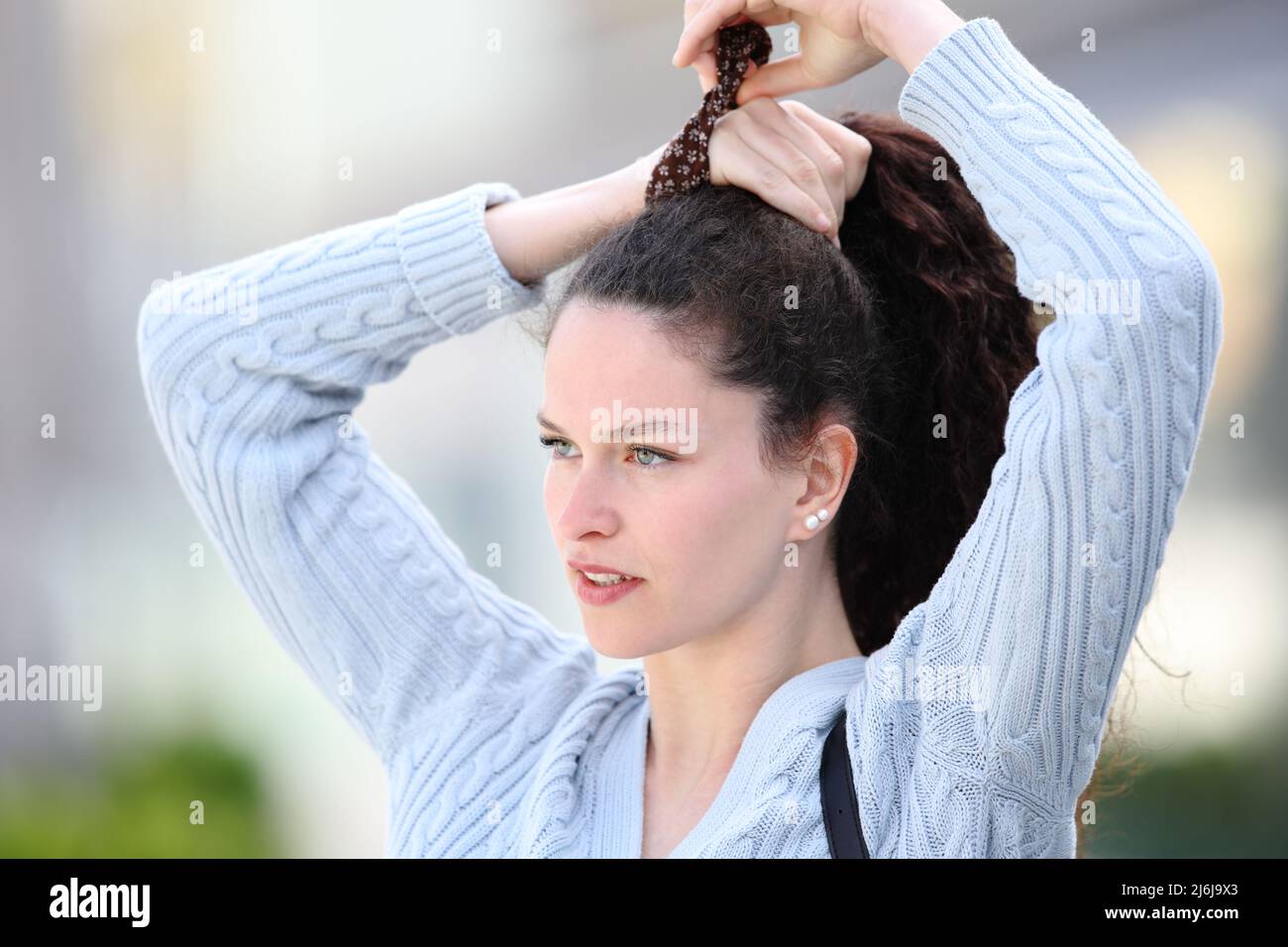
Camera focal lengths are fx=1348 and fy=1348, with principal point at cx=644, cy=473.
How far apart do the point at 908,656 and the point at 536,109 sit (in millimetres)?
3582

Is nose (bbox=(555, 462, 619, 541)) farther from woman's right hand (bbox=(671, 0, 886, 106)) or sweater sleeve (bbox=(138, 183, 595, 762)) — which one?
woman's right hand (bbox=(671, 0, 886, 106))

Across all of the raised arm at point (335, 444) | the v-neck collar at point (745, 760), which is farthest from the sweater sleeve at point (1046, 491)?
the raised arm at point (335, 444)

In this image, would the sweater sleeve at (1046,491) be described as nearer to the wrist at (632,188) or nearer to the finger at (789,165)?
the finger at (789,165)

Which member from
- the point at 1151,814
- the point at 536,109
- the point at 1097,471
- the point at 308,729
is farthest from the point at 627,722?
the point at 536,109

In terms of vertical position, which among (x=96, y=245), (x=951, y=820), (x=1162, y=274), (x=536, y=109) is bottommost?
(x=951, y=820)

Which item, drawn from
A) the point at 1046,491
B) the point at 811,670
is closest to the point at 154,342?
the point at 811,670

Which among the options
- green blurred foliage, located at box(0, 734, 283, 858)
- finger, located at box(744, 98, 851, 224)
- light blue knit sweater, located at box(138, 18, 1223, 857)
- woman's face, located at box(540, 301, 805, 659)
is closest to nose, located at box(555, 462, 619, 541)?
woman's face, located at box(540, 301, 805, 659)

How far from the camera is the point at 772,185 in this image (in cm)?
142

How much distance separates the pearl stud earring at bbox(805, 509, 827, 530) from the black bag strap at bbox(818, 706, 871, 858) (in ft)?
0.69

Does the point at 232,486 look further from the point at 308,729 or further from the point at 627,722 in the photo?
the point at 308,729

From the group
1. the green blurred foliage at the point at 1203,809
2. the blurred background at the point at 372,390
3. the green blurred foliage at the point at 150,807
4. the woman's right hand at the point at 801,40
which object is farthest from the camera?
the blurred background at the point at 372,390

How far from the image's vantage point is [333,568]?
63.4 inches

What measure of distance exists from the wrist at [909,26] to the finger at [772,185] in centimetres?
17

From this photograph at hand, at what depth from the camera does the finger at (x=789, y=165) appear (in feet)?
4.68
